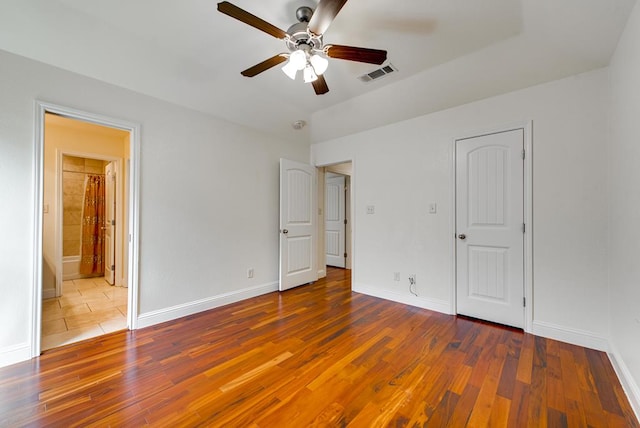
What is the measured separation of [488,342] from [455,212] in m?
1.33

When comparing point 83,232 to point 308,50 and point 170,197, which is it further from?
point 308,50

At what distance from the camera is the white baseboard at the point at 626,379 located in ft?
5.00

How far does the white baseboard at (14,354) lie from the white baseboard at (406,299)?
3312mm

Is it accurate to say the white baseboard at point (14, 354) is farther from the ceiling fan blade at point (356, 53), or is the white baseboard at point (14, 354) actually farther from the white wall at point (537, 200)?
the white wall at point (537, 200)

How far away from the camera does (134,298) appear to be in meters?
2.57

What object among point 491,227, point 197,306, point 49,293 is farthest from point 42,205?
point 491,227

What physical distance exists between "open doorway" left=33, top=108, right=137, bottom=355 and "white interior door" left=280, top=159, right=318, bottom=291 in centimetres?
183

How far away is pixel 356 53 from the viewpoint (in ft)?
6.13

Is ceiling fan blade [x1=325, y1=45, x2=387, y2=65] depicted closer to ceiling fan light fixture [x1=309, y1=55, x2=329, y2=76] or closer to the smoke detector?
ceiling fan light fixture [x1=309, y1=55, x2=329, y2=76]

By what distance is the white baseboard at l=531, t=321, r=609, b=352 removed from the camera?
219 cm

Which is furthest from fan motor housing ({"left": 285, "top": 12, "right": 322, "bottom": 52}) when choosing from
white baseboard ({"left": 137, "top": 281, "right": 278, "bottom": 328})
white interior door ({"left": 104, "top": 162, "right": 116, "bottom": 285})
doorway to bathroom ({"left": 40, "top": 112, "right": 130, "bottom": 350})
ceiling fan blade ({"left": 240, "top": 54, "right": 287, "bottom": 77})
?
white interior door ({"left": 104, "top": 162, "right": 116, "bottom": 285})

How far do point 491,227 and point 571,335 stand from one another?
1112 millimetres

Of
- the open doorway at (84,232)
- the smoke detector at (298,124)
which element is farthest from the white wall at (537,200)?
the open doorway at (84,232)

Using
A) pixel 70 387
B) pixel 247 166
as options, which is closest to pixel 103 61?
pixel 247 166
